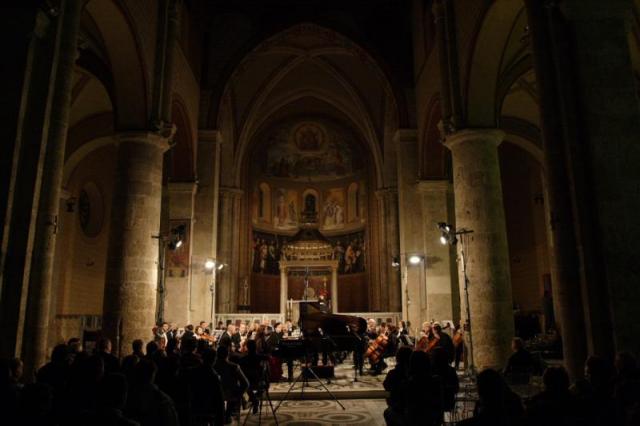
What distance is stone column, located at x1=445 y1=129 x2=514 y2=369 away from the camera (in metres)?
10.5

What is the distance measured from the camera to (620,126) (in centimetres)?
680

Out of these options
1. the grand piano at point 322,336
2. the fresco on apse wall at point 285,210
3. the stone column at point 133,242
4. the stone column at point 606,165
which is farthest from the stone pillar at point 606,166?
the fresco on apse wall at point 285,210

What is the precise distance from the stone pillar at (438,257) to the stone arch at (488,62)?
476 cm

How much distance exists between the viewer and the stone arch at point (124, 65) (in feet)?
35.9

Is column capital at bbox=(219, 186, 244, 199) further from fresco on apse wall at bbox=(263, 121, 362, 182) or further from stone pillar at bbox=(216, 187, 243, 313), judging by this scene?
fresco on apse wall at bbox=(263, 121, 362, 182)

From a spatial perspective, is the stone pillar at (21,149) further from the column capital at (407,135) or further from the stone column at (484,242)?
the column capital at (407,135)

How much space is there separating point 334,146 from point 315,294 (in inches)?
347

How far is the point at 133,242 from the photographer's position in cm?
1128

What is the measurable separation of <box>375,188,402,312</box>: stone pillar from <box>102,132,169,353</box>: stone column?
13556 millimetres

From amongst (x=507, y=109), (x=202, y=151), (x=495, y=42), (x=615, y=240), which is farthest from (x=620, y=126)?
(x=202, y=151)

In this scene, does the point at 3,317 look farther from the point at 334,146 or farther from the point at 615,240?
the point at 334,146

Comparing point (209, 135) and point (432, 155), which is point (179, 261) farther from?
point (432, 155)

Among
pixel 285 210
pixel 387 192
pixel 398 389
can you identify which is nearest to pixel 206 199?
pixel 387 192

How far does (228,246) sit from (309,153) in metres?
8.79
